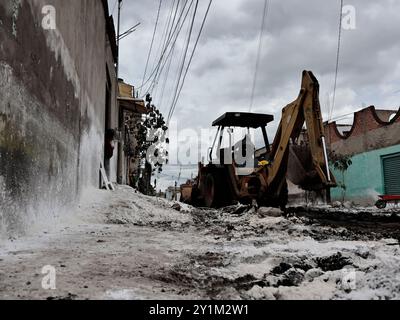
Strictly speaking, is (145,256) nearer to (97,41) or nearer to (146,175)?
(97,41)

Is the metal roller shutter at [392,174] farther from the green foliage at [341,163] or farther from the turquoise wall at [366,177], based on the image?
the green foliage at [341,163]

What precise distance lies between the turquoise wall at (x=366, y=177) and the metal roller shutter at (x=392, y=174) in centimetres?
19

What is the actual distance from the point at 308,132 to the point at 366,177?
1225 cm

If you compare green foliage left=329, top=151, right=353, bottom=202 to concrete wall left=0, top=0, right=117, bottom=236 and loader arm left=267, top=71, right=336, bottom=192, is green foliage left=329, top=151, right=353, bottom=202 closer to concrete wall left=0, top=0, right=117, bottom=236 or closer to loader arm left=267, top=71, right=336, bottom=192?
loader arm left=267, top=71, right=336, bottom=192

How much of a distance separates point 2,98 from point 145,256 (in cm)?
158

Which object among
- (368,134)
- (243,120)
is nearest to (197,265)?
(243,120)

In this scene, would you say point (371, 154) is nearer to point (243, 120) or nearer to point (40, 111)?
point (243, 120)

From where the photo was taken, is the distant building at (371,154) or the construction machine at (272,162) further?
the distant building at (371,154)

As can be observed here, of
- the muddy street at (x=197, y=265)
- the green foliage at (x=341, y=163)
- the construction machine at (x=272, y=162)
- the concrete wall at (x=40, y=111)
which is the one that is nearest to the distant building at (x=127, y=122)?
the construction machine at (x=272, y=162)

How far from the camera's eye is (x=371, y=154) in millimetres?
17859

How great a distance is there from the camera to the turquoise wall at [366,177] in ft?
56.8

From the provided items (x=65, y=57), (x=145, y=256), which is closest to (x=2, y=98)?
(x=145, y=256)

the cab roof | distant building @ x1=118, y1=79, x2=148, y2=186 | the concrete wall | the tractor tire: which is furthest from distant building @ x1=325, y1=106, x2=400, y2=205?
the concrete wall

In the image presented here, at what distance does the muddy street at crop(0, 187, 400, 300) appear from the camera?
2004 millimetres
